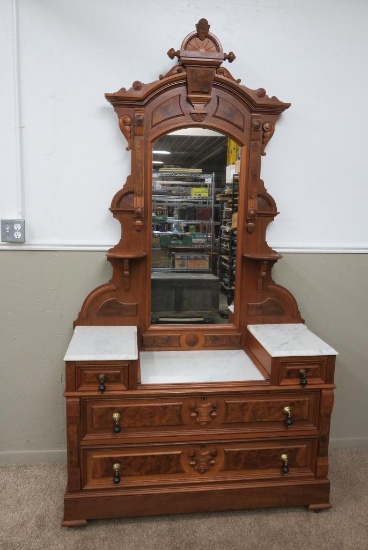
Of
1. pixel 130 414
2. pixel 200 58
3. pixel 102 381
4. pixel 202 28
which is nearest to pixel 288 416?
pixel 130 414

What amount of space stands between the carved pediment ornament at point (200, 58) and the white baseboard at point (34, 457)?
2.11 meters

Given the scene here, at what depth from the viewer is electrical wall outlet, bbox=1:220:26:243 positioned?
7.54 feet

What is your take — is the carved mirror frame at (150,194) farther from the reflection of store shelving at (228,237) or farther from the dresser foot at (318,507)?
the dresser foot at (318,507)

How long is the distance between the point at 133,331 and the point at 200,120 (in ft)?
3.78

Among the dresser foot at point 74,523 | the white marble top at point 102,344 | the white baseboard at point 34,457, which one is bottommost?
the dresser foot at point 74,523

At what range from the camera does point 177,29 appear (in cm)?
225

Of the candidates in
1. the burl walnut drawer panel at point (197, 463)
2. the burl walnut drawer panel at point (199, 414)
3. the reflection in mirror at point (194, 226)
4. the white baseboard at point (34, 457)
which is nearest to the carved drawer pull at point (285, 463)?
the burl walnut drawer panel at point (197, 463)

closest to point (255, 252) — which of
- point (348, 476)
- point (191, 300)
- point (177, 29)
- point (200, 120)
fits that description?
point (191, 300)

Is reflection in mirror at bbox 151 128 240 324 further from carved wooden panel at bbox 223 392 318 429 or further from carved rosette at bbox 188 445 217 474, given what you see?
carved rosette at bbox 188 445 217 474

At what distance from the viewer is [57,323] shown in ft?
7.96

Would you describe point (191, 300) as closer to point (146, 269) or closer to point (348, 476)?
point (146, 269)

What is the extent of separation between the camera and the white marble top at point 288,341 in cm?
204

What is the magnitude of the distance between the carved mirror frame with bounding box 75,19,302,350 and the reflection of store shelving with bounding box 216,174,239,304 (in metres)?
0.03

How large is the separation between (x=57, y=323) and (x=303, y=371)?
4.39 feet
